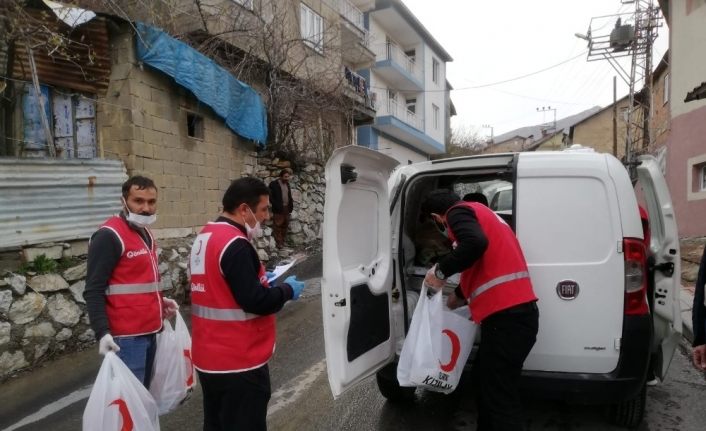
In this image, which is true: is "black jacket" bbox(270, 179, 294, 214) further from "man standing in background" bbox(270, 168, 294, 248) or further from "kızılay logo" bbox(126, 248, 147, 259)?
"kızılay logo" bbox(126, 248, 147, 259)

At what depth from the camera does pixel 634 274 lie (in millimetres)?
2641

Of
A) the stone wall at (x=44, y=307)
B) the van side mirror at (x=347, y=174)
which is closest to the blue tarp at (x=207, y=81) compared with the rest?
the stone wall at (x=44, y=307)

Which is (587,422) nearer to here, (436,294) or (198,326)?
(436,294)

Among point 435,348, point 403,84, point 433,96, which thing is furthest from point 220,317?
point 433,96

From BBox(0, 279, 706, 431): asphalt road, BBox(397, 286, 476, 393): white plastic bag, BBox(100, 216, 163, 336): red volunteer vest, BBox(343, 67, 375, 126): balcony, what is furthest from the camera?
BBox(343, 67, 375, 126): balcony

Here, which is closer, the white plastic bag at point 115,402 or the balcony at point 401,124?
the white plastic bag at point 115,402

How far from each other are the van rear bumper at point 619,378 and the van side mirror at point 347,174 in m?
1.62

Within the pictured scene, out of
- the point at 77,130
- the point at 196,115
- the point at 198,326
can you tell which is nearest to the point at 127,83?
the point at 77,130

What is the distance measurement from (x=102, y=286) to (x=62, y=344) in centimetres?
302

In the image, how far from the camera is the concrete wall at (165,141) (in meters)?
6.59

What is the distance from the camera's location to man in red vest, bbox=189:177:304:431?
2.06 m

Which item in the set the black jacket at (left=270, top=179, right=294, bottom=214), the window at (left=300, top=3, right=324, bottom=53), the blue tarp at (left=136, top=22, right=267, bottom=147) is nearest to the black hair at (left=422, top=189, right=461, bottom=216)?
the blue tarp at (left=136, top=22, right=267, bottom=147)

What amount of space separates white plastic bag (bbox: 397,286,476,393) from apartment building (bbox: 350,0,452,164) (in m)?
15.3

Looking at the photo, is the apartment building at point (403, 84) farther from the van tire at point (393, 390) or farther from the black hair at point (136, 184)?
the black hair at point (136, 184)
